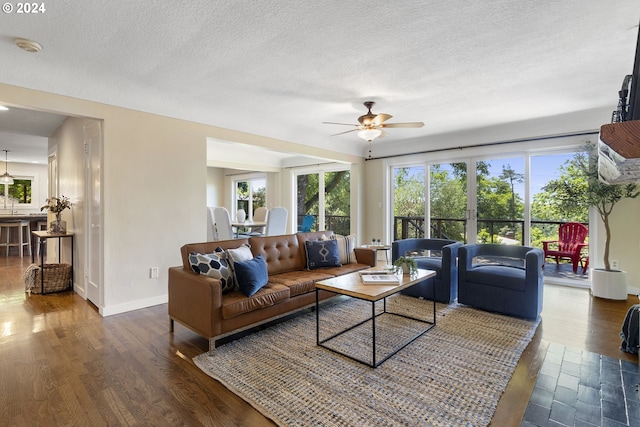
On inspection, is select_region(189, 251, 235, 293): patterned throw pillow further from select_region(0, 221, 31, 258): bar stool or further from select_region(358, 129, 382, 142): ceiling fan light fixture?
select_region(0, 221, 31, 258): bar stool

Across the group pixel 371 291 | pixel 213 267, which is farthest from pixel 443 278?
pixel 213 267

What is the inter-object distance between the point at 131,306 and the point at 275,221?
9.03 feet

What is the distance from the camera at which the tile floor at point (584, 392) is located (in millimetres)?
1824

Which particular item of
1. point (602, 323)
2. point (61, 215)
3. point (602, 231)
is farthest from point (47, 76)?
point (602, 231)

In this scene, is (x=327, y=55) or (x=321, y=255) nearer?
(x=327, y=55)

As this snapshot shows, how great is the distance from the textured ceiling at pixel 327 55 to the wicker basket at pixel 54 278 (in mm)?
2565

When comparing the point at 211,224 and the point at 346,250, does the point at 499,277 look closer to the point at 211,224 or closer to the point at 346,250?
the point at 346,250

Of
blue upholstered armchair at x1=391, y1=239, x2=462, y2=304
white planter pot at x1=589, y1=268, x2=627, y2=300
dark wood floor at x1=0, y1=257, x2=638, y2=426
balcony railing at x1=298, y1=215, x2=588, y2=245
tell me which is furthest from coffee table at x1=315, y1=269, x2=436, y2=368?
balcony railing at x1=298, y1=215, x2=588, y2=245

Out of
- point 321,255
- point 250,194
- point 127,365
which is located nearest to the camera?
point 127,365

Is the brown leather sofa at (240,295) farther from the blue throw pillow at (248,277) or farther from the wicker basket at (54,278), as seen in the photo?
the wicker basket at (54,278)

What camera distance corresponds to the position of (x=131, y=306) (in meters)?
3.65

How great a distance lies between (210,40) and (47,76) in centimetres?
180

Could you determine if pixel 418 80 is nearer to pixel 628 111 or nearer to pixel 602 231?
pixel 628 111

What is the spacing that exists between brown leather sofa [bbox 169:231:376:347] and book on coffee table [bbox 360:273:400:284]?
0.66 meters
